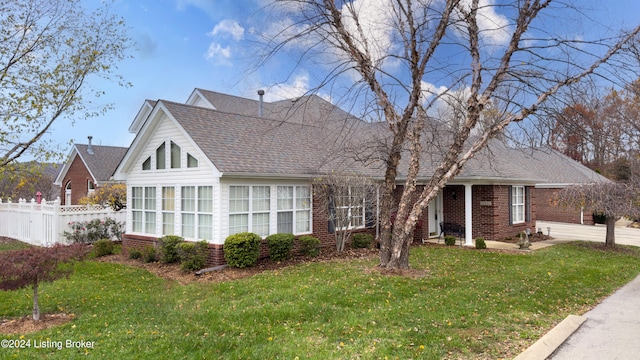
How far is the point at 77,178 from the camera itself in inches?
1172

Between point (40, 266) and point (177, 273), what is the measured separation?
4.76 m

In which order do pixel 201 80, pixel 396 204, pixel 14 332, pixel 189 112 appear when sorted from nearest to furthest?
pixel 14 332, pixel 189 112, pixel 201 80, pixel 396 204

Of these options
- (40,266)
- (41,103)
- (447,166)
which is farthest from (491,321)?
(41,103)

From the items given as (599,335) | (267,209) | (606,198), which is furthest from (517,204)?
(599,335)

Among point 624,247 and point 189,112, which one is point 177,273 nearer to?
point 189,112

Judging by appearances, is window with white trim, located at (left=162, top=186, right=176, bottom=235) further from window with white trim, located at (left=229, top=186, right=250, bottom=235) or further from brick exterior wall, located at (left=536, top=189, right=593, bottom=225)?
brick exterior wall, located at (left=536, top=189, right=593, bottom=225)

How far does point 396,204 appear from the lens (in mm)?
16938

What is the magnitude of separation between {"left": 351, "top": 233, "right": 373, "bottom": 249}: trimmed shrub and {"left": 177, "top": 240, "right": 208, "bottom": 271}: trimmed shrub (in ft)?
17.7

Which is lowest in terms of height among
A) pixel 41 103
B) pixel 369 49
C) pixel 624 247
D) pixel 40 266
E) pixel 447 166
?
pixel 624 247

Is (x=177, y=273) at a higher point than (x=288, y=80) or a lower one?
lower

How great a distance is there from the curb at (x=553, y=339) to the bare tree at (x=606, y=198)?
850cm

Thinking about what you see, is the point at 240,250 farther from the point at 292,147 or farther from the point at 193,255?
the point at 292,147

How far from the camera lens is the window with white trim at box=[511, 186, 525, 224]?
1853 cm

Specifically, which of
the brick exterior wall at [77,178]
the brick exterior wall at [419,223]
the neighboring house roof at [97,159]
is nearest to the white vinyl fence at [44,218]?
the neighboring house roof at [97,159]
